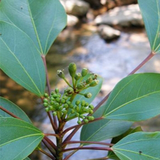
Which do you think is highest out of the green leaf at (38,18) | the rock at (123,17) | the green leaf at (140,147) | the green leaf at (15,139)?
the rock at (123,17)

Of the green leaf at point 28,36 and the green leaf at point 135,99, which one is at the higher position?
the green leaf at point 28,36

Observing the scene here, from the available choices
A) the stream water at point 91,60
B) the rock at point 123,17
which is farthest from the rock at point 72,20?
the rock at point 123,17

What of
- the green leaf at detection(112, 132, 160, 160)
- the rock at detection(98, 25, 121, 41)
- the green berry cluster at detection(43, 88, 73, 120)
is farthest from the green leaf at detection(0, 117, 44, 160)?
the rock at detection(98, 25, 121, 41)

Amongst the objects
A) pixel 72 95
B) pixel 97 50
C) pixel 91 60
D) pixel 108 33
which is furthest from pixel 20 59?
pixel 108 33

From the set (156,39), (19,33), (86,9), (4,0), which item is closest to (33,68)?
(19,33)

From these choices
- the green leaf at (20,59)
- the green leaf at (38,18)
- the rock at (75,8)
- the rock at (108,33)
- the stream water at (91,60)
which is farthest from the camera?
the rock at (75,8)

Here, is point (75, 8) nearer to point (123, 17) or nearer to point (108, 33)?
point (123, 17)

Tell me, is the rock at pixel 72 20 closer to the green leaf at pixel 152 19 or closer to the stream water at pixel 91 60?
the stream water at pixel 91 60
